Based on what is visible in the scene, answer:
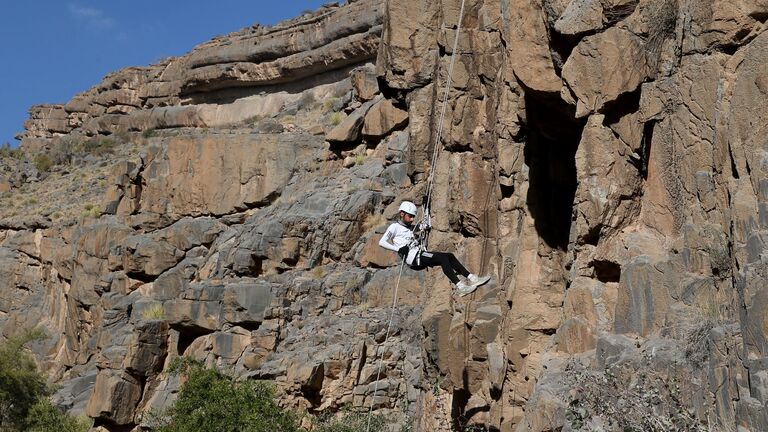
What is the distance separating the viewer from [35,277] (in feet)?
145

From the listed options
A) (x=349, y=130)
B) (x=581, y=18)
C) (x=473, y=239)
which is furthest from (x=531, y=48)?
(x=349, y=130)

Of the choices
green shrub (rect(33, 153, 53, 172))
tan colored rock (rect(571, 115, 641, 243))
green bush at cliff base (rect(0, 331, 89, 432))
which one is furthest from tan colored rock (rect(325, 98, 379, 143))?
green shrub (rect(33, 153, 53, 172))

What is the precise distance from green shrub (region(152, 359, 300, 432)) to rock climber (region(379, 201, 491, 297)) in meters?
6.30

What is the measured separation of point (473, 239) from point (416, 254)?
13.2ft

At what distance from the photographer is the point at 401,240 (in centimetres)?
1647

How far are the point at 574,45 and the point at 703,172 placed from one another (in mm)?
3361

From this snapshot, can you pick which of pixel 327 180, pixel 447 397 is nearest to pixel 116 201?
pixel 327 180

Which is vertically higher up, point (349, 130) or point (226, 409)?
point (349, 130)

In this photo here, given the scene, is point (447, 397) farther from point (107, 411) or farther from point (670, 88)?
point (107, 411)

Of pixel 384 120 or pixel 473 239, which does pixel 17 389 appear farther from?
pixel 473 239

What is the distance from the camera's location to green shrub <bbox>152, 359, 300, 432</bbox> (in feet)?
69.4

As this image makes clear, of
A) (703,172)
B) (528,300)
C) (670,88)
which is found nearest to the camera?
(703,172)

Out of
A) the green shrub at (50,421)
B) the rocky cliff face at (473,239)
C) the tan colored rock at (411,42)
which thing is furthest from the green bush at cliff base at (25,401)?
the tan colored rock at (411,42)

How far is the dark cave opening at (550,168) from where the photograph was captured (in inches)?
677
